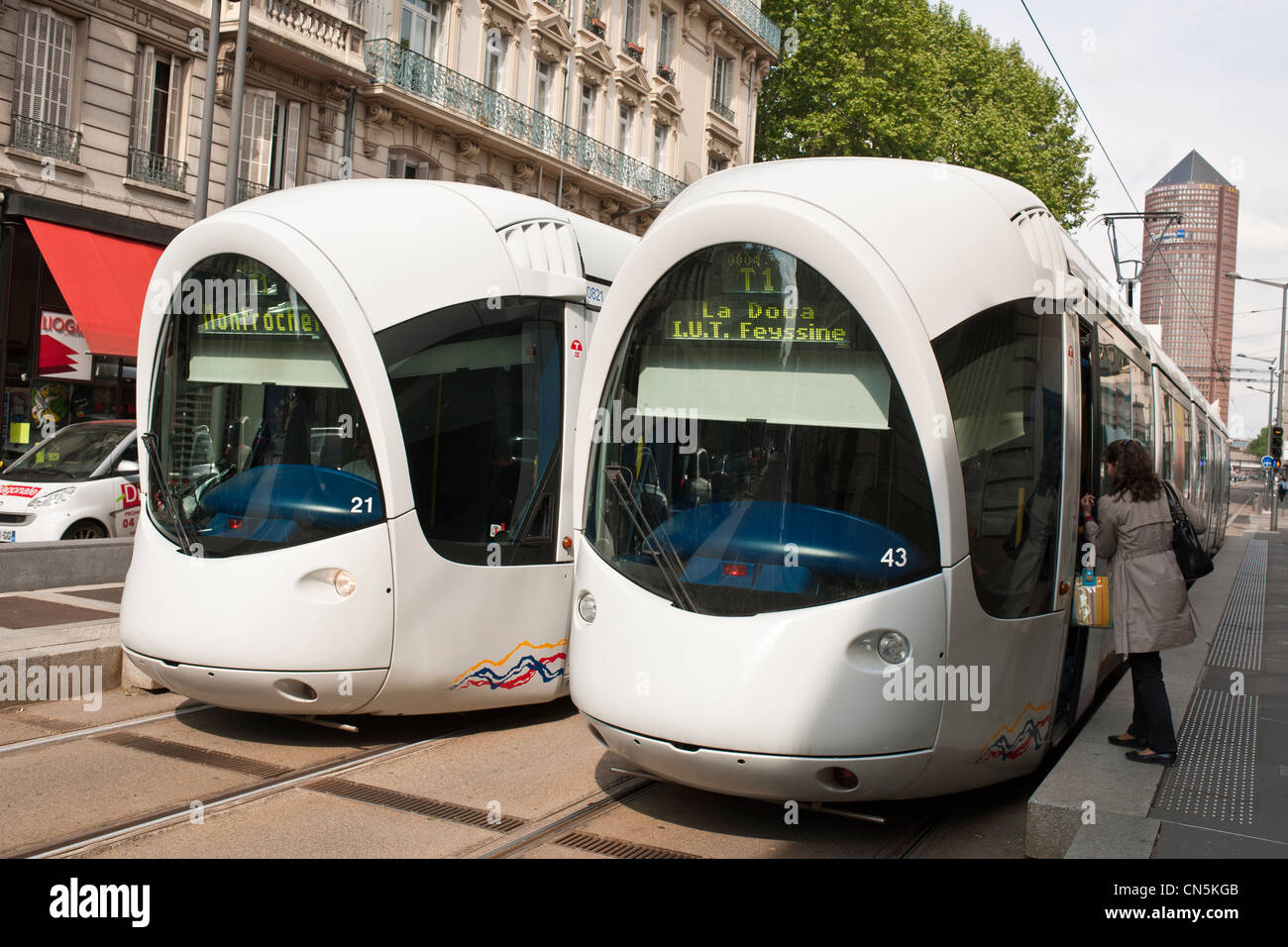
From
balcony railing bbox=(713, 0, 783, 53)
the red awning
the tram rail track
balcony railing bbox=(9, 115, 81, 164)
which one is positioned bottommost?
the tram rail track

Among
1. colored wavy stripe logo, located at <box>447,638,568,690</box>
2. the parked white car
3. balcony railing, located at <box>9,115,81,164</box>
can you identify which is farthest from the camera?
balcony railing, located at <box>9,115,81,164</box>

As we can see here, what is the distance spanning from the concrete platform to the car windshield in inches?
409

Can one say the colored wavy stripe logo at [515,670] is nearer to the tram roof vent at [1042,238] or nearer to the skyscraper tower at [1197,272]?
the tram roof vent at [1042,238]

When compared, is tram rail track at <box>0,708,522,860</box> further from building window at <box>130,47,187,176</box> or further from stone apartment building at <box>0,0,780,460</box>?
building window at <box>130,47,187,176</box>

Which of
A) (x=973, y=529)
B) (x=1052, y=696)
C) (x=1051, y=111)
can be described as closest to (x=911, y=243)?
(x=973, y=529)

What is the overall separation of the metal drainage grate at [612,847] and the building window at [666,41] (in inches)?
1197

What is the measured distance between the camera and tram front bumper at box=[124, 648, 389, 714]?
625 cm

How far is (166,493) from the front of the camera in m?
6.70

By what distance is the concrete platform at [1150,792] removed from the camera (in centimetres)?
453

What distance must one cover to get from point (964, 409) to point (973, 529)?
0.51m

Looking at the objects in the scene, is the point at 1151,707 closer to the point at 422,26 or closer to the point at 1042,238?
the point at 1042,238

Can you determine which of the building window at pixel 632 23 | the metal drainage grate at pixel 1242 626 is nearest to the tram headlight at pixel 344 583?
→ the metal drainage grate at pixel 1242 626

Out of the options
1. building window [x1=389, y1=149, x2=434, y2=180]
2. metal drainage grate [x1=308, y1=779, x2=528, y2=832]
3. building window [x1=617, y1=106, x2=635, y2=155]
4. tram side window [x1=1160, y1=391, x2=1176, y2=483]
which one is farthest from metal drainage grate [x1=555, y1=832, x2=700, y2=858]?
building window [x1=617, y1=106, x2=635, y2=155]
